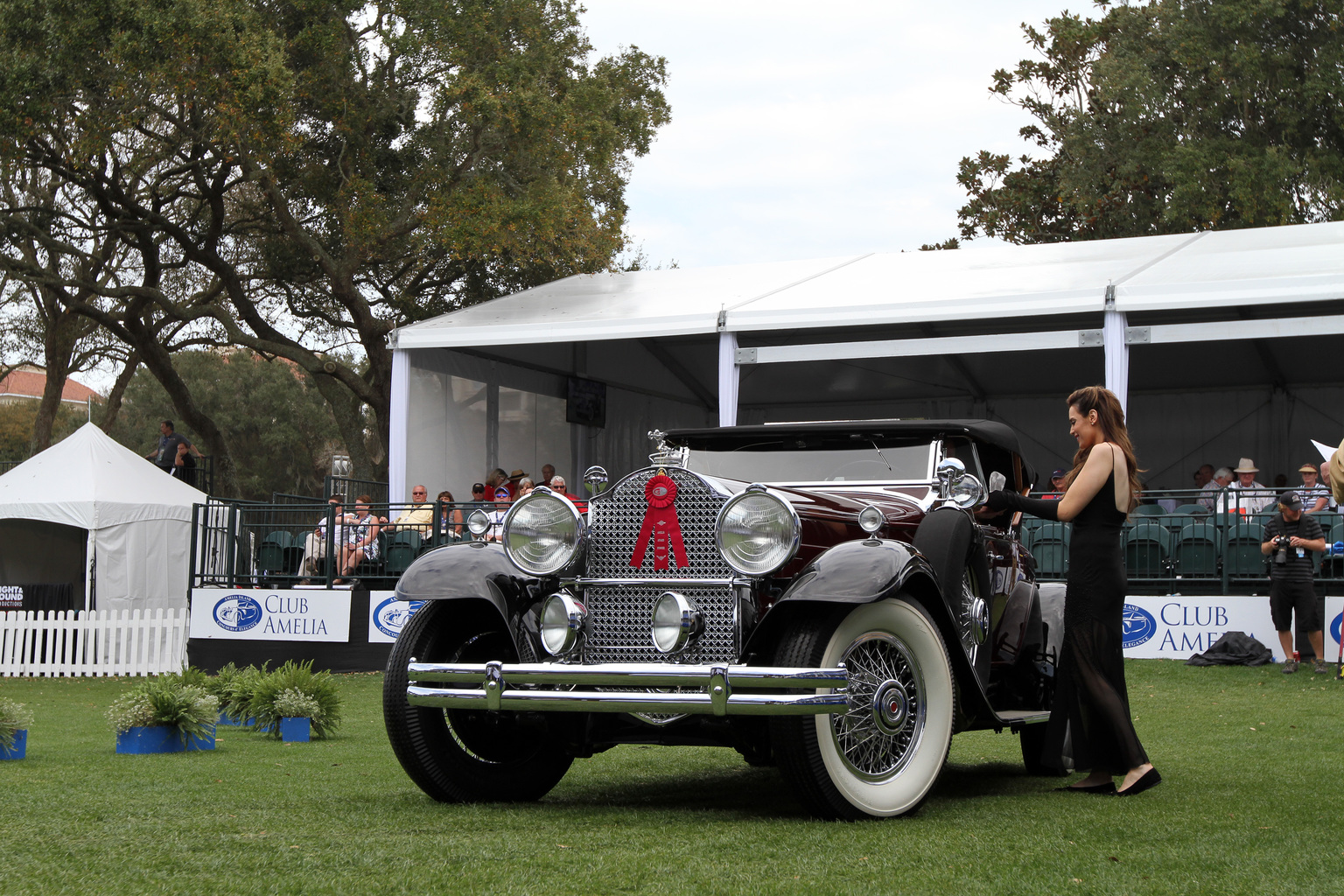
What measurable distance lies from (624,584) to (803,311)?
33.1ft

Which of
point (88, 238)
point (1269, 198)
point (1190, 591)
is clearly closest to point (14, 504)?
point (88, 238)

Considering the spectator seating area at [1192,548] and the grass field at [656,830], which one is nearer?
the grass field at [656,830]

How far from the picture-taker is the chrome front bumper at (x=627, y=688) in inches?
175

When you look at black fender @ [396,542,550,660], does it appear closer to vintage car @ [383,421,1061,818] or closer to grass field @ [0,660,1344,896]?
vintage car @ [383,421,1061,818]

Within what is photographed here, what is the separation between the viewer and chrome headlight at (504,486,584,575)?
17.1ft

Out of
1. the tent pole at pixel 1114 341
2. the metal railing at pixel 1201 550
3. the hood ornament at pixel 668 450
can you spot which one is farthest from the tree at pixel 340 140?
the hood ornament at pixel 668 450

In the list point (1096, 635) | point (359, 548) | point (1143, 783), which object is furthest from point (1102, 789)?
point (359, 548)

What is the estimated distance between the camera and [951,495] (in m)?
5.53

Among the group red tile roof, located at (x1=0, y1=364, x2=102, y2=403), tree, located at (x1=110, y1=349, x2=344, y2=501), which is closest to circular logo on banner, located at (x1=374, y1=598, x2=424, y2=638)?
tree, located at (x1=110, y1=349, x2=344, y2=501)

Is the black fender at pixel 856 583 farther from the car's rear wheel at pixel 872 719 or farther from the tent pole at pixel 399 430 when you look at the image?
the tent pole at pixel 399 430

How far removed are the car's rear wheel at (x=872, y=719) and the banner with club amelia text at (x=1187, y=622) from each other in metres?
7.87

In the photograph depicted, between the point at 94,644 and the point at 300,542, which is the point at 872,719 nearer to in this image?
the point at 300,542

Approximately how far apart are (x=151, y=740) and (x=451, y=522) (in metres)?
7.04

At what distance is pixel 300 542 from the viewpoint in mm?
15320
